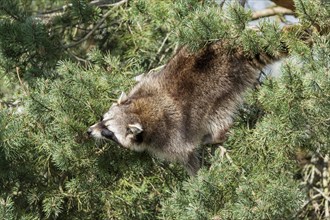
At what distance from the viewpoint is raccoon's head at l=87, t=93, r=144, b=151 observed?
15.7ft

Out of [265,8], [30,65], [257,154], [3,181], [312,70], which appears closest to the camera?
[312,70]

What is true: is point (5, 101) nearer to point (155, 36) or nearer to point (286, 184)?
point (155, 36)

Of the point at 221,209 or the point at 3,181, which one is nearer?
the point at 221,209

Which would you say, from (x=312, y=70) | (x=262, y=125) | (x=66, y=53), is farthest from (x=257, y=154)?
(x=66, y=53)

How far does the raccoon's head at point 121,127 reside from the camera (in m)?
4.79

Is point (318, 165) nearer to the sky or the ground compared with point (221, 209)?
nearer to the ground

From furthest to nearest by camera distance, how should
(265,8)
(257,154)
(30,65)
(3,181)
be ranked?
1. (265,8)
2. (30,65)
3. (3,181)
4. (257,154)

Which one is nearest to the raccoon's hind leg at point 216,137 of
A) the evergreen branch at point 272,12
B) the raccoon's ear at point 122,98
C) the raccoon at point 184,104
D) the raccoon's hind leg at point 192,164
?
the raccoon at point 184,104

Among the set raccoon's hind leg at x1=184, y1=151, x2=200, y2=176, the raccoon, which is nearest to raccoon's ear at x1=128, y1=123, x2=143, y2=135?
the raccoon

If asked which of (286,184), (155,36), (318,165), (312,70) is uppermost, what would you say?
(312,70)

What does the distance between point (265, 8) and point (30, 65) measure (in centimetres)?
225

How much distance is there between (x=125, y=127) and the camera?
520 centimetres

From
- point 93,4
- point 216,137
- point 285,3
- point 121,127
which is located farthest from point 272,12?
point 121,127

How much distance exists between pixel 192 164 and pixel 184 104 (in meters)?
0.44
